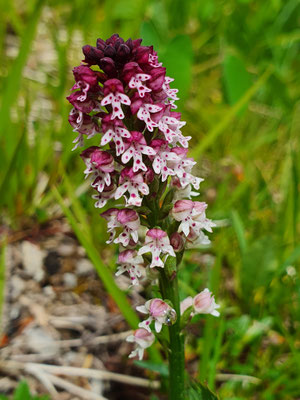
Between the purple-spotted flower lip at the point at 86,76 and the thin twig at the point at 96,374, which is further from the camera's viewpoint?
the thin twig at the point at 96,374

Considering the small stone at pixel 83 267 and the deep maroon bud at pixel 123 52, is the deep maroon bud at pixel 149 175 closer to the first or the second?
the deep maroon bud at pixel 123 52

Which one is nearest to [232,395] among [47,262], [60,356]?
[60,356]

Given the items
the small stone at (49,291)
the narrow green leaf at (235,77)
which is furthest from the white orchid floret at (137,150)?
the narrow green leaf at (235,77)

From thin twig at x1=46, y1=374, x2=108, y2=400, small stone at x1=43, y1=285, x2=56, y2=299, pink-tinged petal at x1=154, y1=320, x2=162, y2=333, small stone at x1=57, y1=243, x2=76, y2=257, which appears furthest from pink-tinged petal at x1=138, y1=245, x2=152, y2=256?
small stone at x1=57, y1=243, x2=76, y2=257

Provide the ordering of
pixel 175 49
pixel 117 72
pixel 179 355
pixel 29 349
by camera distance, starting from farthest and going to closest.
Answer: pixel 175 49, pixel 29 349, pixel 179 355, pixel 117 72

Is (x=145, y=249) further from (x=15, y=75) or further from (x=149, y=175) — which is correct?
(x=15, y=75)

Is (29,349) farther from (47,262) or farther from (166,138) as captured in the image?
(166,138)

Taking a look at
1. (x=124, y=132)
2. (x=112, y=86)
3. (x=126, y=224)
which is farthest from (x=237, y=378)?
(x=112, y=86)
